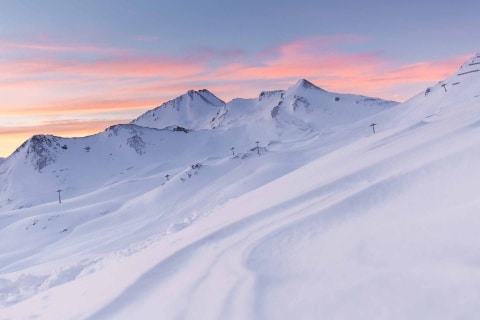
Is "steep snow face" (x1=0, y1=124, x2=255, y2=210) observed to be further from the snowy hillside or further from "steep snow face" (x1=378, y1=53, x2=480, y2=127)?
the snowy hillside

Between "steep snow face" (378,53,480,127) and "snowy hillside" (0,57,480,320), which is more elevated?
"steep snow face" (378,53,480,127)

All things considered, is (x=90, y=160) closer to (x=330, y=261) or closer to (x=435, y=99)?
(x=435, y=99)

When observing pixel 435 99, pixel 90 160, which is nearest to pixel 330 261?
pixel 435 99

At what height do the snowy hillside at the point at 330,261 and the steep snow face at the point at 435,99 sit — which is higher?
the steep snow face at the point at 435,99

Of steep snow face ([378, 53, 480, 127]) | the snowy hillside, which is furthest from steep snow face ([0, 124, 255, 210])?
the snowy hillside

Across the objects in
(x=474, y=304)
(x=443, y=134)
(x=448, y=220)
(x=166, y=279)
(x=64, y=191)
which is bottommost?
(x=64, y=191)

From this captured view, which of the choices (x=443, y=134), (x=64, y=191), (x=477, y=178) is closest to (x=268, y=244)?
(x=477, y=178)

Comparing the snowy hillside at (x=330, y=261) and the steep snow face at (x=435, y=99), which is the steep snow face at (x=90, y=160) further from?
the snowy hillside at (x=330, y=261)

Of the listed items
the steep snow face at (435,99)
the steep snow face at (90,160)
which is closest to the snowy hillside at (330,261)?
the steep snow face at (435,99)

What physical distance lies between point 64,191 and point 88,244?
123m

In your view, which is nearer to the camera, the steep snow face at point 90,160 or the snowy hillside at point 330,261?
the snowy hillside at point 330,261

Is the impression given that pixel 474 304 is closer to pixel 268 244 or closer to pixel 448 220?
pixel 448 220

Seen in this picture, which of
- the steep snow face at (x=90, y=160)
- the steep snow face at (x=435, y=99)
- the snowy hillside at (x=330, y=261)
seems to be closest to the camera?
the snowy hillside at (x=330, y=261)

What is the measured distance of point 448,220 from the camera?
663 centimetres
